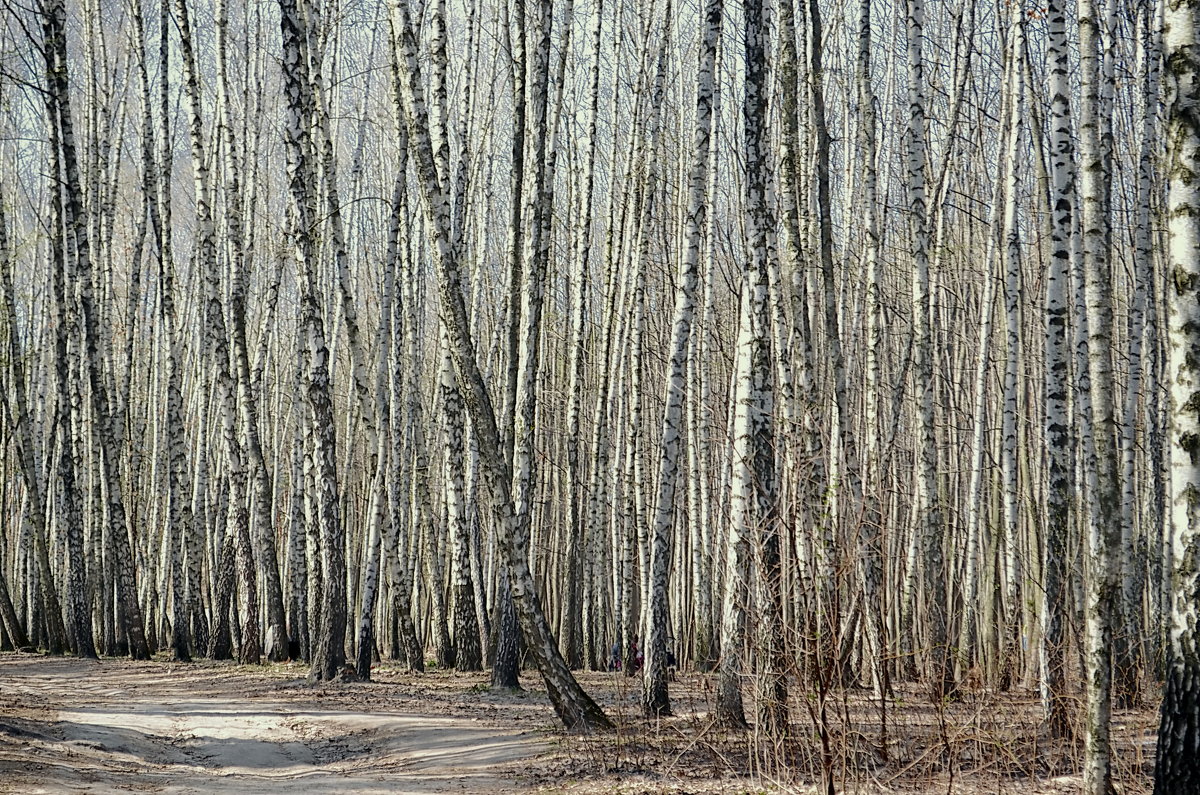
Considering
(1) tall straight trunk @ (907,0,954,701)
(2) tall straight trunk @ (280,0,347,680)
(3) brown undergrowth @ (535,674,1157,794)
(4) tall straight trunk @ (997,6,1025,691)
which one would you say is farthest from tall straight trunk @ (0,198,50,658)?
(4) tall straight trunk @ (997,6,1025,691)

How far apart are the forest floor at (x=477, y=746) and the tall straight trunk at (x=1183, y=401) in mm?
1141

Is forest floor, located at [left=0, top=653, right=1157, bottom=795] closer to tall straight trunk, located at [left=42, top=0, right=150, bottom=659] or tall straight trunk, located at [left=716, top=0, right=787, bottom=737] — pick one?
tall straight trunk, located at [left=716, top=0, right=787, bottom=737]

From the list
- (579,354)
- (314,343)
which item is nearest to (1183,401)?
(314,343)

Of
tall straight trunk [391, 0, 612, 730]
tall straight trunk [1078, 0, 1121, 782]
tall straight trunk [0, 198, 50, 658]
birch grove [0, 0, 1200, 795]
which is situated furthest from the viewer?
tall straight trunk [0, 198, 50, 658]

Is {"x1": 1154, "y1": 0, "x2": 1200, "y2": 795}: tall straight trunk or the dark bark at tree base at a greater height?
{"x1": 1154, "y1": 0, "x2": 1200, "y2": 795}: tall straight trunk

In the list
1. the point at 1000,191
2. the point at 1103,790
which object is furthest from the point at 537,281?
the point at 1103,790

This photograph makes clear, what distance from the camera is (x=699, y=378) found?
42.2 ft

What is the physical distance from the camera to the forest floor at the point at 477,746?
5.64 meters

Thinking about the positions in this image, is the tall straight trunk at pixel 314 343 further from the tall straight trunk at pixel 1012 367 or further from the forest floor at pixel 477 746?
the tall straight trunk at pixel 1012 367

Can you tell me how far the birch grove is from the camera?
18.1 feet

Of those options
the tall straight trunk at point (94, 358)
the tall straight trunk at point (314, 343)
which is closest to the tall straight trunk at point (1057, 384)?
the tall straight trunk at point (314, 343)

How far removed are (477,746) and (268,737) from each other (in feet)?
6.35

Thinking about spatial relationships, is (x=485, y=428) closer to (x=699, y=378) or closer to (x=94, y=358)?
(x=699, y=378)

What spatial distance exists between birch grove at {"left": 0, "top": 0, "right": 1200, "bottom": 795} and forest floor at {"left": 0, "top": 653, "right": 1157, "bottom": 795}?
0.22 meters
